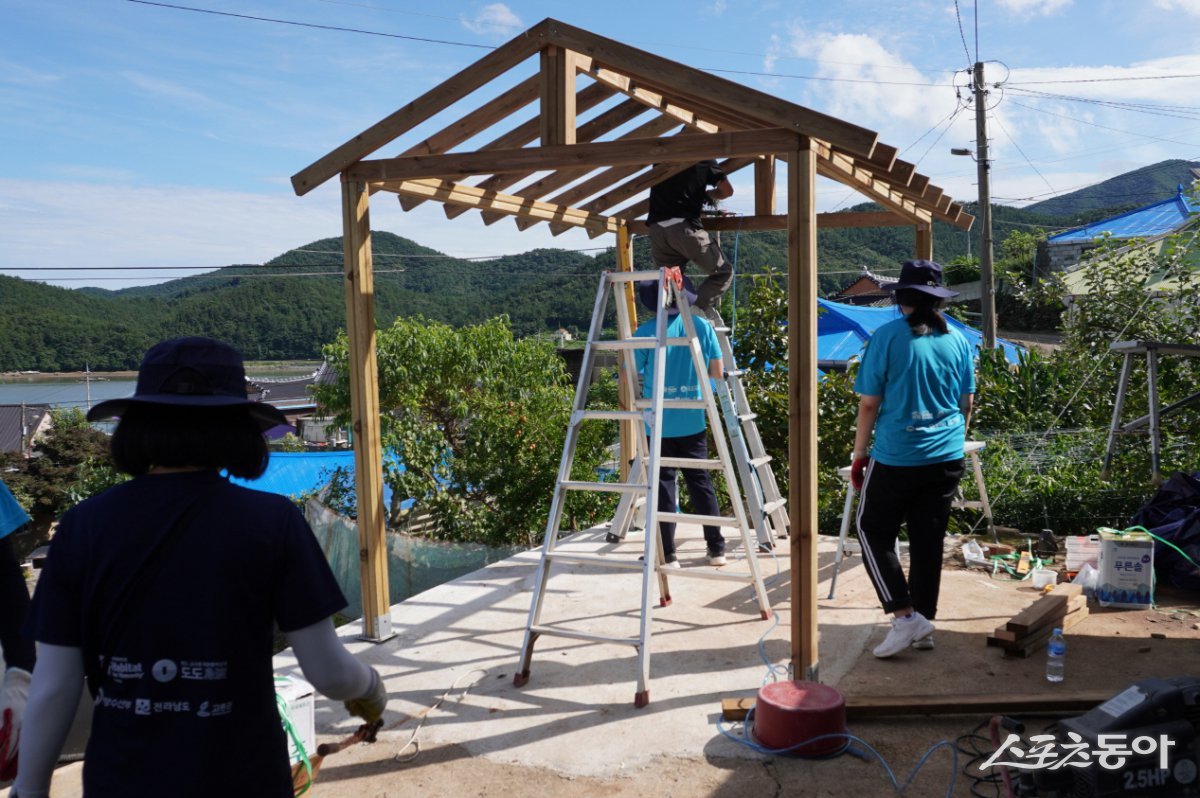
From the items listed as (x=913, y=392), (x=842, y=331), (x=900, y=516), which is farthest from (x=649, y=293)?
(x=842, y=331)

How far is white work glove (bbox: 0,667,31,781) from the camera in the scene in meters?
2.40

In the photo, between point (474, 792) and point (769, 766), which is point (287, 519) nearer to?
point (474, 792)

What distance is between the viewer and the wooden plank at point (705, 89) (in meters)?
3.51

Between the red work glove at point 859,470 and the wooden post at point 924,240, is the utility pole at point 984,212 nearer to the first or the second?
the wooden post at point 924,240

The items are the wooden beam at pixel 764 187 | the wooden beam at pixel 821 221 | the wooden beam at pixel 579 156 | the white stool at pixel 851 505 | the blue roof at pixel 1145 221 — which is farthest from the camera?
the blue roof at pixel 1145 221

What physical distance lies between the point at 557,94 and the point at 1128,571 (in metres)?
4.09

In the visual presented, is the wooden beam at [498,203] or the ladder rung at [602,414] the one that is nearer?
the ladder rung at [602,414]

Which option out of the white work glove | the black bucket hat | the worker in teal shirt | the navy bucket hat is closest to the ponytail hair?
the worker in teal shirt

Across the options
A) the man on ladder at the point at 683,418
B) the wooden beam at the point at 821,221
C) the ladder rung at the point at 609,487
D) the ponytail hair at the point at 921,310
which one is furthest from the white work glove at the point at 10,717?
the wooden beam at the point at 821,221

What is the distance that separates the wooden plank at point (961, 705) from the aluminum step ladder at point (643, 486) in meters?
0.69

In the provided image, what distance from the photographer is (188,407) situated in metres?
1.73

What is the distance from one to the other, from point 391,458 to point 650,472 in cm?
581

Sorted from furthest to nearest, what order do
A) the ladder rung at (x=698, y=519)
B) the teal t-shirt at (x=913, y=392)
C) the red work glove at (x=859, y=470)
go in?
the ladder rung at (x=698, y=519) < the red work glove at (x=859, y=470) < the teal t-shirt at (x=913, y=392)

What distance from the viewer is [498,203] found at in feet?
18.4
